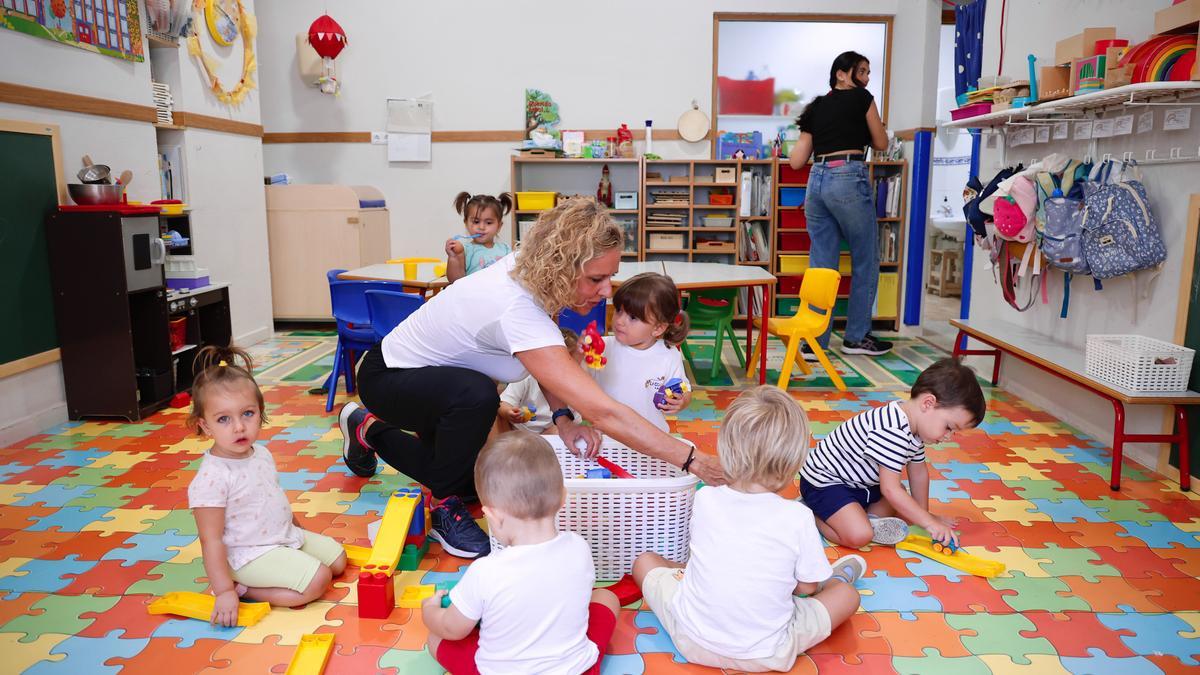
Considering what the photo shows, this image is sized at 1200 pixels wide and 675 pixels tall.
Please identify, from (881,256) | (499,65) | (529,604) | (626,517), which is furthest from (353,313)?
(881,256)

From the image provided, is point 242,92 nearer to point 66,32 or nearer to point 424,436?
point 66,32

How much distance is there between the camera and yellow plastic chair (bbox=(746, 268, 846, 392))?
14.9ft

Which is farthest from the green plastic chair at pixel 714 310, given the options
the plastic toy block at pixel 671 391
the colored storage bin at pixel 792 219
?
the plastic toy block at pixel 671 391

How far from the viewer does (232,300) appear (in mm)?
5742

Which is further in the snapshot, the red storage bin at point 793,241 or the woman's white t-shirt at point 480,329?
the red storage bin at point 793,241

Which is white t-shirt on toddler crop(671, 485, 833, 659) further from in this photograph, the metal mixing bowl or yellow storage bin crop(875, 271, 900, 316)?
yellow storage bin crop(875, 271, 900, 316)

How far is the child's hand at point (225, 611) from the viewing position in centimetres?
215

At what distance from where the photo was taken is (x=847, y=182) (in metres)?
5.46

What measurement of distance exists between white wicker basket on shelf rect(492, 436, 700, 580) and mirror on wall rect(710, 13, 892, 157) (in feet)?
16.8

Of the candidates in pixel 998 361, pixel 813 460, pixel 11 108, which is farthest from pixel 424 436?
pixel 998 361

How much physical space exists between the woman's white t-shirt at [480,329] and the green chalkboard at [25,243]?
2133 millimetres

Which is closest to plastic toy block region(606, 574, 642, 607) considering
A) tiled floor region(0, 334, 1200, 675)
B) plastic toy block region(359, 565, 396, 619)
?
tiled floor region(0, 334, 1200, 675)

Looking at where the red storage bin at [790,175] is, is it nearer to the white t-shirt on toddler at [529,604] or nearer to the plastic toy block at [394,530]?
the plastic toy block at [394,530]

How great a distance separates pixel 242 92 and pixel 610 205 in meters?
2.87
